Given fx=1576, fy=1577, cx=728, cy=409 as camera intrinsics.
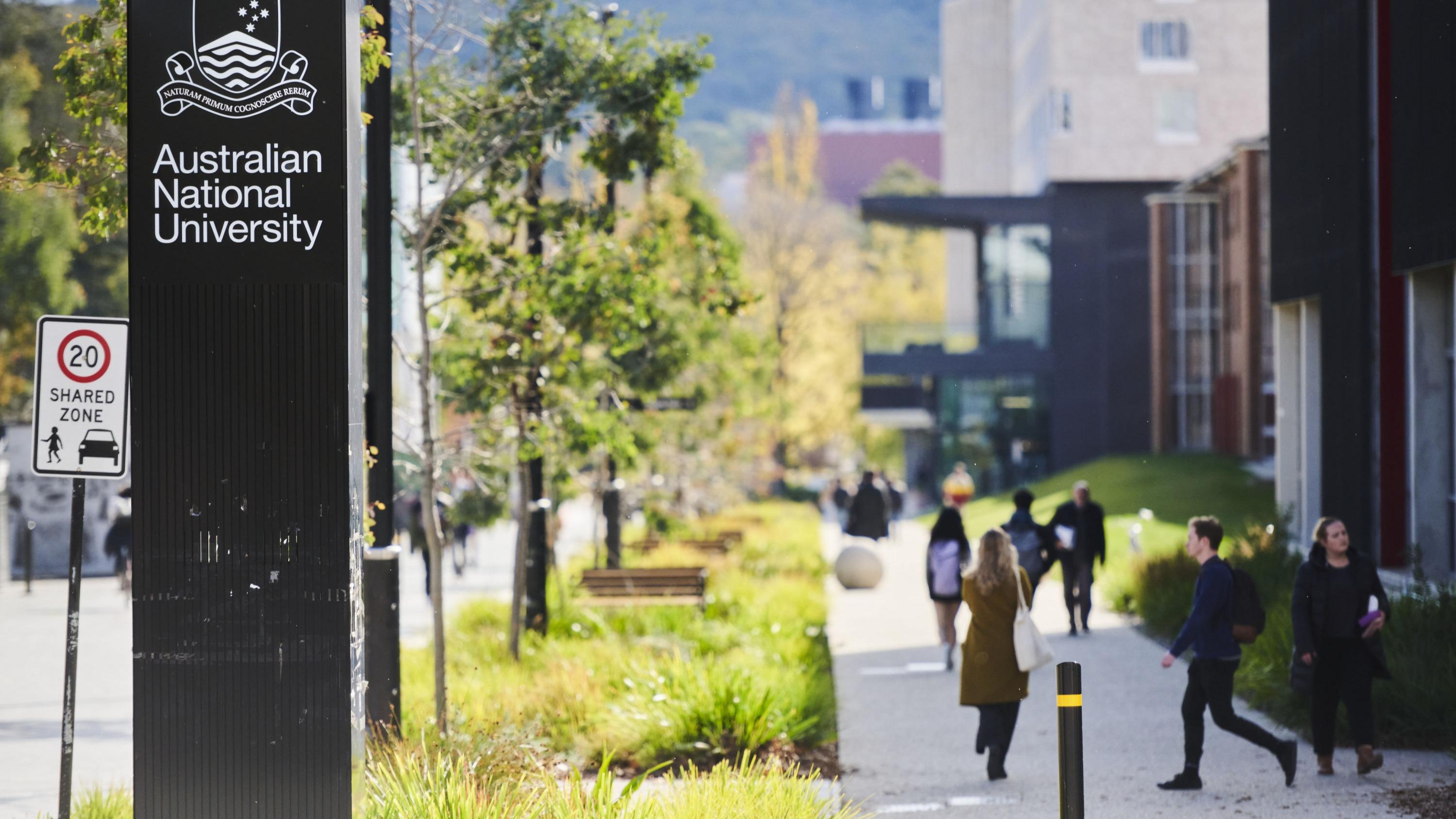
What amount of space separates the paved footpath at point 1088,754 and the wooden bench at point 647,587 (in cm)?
170

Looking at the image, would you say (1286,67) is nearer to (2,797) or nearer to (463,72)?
(463,72)

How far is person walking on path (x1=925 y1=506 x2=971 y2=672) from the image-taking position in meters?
15.2

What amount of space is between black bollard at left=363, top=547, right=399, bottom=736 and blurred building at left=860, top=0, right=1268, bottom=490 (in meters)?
47.4

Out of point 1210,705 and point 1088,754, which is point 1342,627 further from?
point 1088,754

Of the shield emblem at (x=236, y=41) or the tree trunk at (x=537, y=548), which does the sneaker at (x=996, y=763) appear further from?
the shield emblem at (x=236, y=41)

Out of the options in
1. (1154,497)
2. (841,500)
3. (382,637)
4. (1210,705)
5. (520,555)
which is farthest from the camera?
(841,500)

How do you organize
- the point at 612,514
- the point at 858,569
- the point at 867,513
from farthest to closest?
the point at 867,513
the point at 858,569
the point at 612,514

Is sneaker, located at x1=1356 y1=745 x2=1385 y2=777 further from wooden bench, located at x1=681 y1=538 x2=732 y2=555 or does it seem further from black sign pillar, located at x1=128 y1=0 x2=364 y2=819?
wooden bench, located at x1=681 y1=538 x2=732 y2=555

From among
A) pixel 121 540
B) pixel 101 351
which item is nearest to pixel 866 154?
pixel 121 540

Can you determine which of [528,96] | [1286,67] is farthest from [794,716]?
[1286,67]

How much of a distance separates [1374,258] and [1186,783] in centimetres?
941

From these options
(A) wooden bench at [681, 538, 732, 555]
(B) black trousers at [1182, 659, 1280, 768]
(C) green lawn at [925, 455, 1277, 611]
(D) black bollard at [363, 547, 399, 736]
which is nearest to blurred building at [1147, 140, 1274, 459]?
(C) green lawn at [925, 455, 1277, 611]

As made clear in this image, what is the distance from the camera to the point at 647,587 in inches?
662

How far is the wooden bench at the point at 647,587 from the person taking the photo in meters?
16.5
